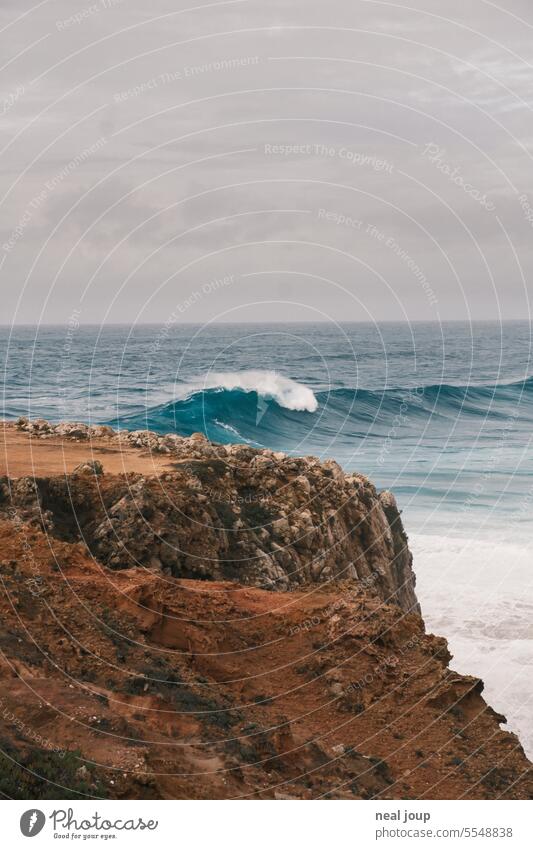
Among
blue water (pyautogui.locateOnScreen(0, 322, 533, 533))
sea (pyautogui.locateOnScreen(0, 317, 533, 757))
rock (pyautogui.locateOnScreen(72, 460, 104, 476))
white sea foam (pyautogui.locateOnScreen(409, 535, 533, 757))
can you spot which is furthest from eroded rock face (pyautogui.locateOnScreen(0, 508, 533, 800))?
blue water (pyautogui.locateOnScreen(0, 322, 533, 533))

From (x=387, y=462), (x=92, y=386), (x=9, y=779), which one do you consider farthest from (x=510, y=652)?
(x=92, y=386)

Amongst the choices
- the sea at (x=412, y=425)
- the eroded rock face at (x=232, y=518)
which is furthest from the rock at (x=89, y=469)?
the sea at (x=412, y=425)

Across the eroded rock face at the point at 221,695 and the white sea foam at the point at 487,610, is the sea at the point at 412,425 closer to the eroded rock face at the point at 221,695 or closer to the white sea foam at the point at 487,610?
the white sea foam at the point at 487,610

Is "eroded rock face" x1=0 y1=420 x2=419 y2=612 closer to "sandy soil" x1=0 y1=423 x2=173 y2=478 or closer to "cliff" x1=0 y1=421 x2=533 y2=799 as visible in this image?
"cliff" x1=0 y1=421 x2=533 y2=799

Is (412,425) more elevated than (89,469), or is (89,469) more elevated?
(89,469)

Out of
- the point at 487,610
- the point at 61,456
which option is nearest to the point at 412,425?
the point at 487,610

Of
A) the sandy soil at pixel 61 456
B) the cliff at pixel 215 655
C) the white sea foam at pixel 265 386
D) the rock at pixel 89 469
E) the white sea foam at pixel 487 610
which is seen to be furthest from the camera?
the white sea foam at pixel 265 386

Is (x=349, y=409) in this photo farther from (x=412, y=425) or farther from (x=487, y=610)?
(x=487, y=610)

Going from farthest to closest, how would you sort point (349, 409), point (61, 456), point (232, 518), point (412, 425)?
point (412, 425), point (349, 409), point (61, 456), point (232, 518)

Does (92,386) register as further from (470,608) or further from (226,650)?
(226,650)
